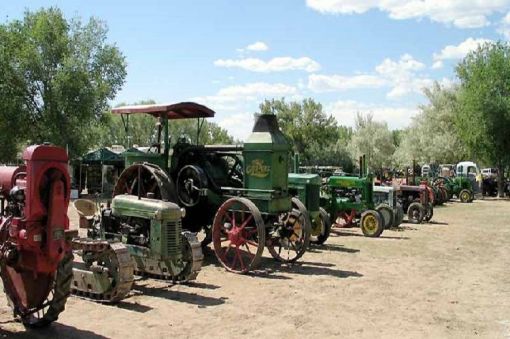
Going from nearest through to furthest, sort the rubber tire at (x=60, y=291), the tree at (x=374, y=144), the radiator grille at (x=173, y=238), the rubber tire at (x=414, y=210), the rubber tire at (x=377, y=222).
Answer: the rubber tire at (x=60, y=291), the radiator grille at (x=173, y=238), the rubber tire at (x=377, y=222), the rubber tire at (x=414, y=210), the tree at (x=374, y=144)

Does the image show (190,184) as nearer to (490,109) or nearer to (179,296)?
(179,296)

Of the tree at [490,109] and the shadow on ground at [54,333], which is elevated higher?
the tree at [490,109]

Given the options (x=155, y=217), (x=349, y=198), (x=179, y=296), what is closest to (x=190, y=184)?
(x=155, y=217)

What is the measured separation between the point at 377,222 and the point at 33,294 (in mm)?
10066

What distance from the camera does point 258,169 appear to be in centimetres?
957

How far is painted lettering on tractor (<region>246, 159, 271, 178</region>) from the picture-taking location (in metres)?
9.51

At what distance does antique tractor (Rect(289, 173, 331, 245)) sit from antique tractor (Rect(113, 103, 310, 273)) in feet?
3.85

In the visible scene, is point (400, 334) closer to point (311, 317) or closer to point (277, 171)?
point (311, 317)

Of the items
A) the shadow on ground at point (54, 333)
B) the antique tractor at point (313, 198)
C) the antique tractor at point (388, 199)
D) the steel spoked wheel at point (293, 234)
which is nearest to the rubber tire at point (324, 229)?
the antique tractor at point (313, 198)

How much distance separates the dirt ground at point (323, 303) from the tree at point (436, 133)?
3496 centimetres

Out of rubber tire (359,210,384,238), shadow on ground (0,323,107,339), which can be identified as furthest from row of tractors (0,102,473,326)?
rubber tire (359,210,384,238)

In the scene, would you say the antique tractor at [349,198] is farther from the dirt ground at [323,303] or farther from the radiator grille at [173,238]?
the radiator grille at [173,238]

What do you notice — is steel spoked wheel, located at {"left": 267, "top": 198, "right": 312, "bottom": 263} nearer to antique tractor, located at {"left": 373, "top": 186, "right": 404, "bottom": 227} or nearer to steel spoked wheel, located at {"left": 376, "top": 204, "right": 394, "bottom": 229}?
steel spoked wheel, located at {"left": 376, "top": 204, "right": 394, "bottom": 229}

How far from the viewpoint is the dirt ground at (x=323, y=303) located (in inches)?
236
